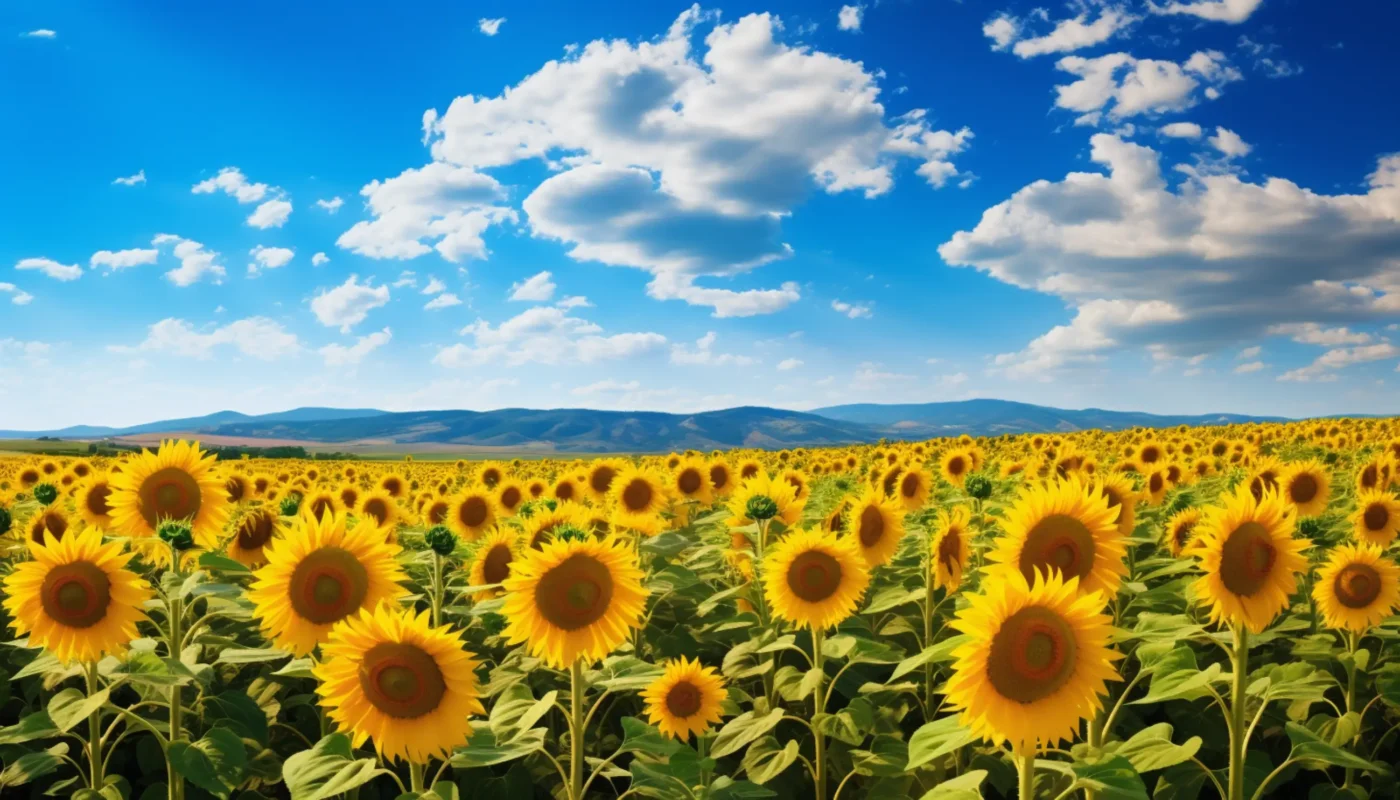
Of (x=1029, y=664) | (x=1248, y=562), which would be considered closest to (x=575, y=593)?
(x=1029, y=664)

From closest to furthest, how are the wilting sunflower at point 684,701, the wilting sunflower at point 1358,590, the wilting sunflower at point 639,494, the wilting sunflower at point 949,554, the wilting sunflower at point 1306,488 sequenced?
the wilting sunflower at point 684,701
the wilting sunflower at point 1358,590
the wilting sunflower at point 949,554
the wilting sunflower at point 1306,488
the wilting sunflower at point 639,494

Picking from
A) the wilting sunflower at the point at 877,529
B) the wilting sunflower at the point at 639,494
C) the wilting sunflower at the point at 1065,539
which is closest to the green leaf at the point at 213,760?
the wilting sunflower at the point at 1065,539

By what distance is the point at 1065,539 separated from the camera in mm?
4016

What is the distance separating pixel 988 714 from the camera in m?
3.02

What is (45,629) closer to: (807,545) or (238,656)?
(238,656)

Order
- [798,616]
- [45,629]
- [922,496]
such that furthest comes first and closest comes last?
[922,496]
[798,616]
[45,629]

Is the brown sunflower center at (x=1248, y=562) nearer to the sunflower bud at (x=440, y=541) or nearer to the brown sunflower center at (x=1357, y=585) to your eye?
the brown sunflower center at (x=1357, y=585)

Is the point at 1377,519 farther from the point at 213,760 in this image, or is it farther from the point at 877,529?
the point at 213,760

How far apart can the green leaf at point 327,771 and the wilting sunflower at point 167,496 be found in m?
3.23

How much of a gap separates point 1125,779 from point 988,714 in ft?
1.53

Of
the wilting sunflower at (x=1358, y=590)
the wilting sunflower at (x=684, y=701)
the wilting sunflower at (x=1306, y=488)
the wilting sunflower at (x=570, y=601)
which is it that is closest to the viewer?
the wilting sunflower at (x=570, y=601)

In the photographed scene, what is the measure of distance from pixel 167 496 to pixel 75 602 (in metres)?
1.96

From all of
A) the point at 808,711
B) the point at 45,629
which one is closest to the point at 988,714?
the point at 808,711

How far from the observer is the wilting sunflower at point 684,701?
5043mm
